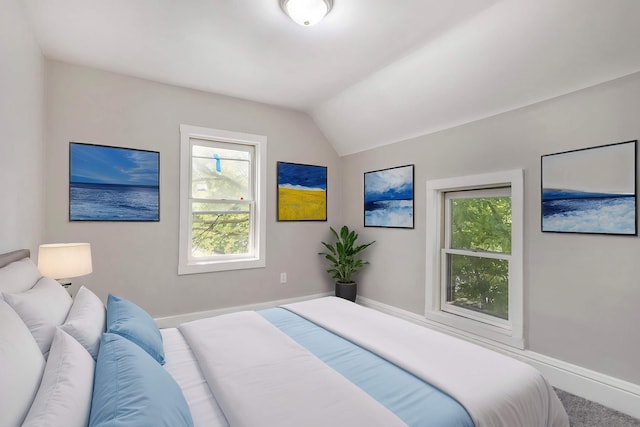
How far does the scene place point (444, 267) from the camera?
11.2ft

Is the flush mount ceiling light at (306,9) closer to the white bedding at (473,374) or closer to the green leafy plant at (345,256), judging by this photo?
the white bedding at (473,374)

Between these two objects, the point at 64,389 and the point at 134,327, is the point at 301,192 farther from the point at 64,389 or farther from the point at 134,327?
the point at 64,389

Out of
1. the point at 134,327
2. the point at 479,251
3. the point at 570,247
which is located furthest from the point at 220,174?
the point at 570,247

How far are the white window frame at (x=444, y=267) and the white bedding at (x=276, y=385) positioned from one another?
6.47 feet

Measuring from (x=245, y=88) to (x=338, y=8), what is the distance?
161 cm

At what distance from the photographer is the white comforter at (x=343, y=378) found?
45.1 inches

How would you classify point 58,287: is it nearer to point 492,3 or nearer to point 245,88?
point 245,88

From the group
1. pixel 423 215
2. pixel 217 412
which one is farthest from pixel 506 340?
pixel 217 412

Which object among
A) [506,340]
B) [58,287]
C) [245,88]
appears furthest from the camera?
[245,88]

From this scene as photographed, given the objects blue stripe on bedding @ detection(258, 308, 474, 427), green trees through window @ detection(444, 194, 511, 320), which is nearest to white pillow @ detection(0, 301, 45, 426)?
blue stripe on bedding @ detection(258, 308, 474, 427)

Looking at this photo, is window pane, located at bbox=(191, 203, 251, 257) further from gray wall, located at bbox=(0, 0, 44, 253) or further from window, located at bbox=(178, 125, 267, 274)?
gray wall, located at bbox=(0, 0, 44, 253)

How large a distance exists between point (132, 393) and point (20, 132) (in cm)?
212

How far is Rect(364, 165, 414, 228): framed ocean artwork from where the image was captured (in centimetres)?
365

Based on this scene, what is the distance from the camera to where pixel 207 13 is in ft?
7.23
